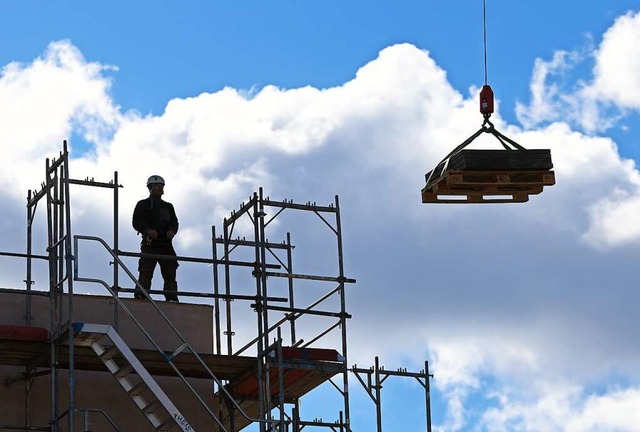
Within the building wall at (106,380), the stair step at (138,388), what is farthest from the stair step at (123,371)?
the building wall at (106,380)

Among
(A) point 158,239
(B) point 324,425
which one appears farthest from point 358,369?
(A) point 158,239

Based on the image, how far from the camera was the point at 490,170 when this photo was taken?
31.0 meters

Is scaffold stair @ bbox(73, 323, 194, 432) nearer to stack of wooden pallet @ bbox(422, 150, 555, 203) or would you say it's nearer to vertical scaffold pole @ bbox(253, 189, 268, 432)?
vertical scaffold pole @ bbox(253, 189, 268, 432)

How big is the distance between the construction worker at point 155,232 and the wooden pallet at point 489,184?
4.62 meters

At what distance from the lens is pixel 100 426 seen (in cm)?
3194

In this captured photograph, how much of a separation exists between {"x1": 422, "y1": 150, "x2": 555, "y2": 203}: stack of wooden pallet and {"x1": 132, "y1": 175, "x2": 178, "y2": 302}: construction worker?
4.85m

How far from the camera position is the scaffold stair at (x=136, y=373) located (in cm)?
2973

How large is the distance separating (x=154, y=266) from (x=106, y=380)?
219cm

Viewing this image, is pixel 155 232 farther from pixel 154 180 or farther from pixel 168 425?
pixel 168 425

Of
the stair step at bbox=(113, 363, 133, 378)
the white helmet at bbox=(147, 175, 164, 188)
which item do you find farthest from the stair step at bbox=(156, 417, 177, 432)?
the white helmet at bbox=(147, 175, 164, 188)

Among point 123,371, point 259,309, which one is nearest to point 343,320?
point 259,309

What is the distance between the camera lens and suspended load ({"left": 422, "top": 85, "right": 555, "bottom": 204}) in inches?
1218

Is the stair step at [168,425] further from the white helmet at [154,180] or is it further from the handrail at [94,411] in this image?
the white helmet at [154,180]

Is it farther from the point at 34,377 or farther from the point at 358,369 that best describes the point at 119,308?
the point at 358,369
